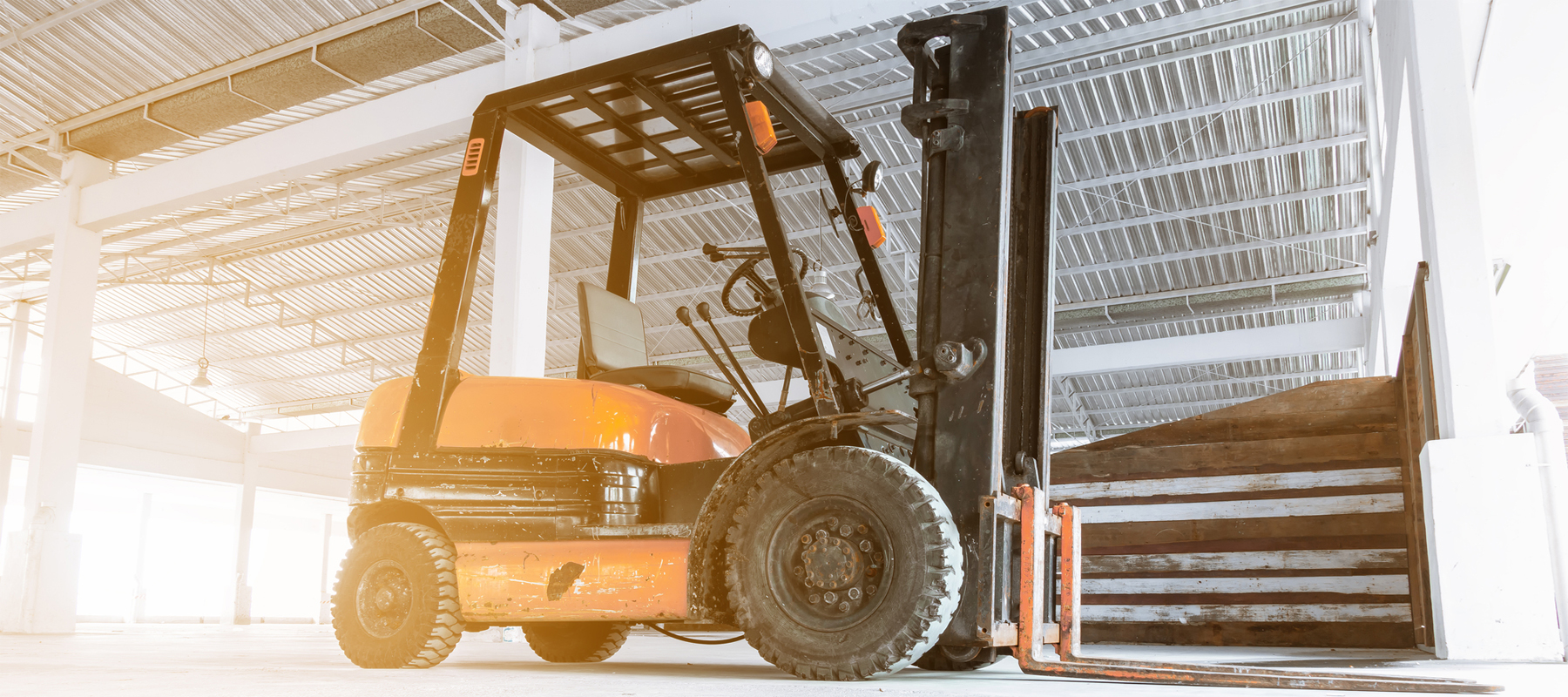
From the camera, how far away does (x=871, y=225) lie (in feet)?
13.1

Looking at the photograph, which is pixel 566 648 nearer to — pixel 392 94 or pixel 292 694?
pixel 292 694

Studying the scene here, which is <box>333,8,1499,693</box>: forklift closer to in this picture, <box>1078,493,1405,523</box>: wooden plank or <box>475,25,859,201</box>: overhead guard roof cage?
<box>475,25,859,201</box>: overhead guard roof cage

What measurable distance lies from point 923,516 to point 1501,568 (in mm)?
3964

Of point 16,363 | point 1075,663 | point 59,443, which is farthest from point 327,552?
point 1075,663

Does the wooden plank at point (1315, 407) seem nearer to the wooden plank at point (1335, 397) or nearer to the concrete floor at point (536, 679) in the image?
the wooden plank at point (1335, 397)

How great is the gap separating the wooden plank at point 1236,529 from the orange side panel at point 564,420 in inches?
199

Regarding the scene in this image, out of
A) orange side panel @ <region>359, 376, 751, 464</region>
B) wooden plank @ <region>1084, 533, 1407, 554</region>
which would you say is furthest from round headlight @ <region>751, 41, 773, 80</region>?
wooden plank @ <region>1084, 533, 1407, 554</region>

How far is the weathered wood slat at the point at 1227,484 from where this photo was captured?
748cm

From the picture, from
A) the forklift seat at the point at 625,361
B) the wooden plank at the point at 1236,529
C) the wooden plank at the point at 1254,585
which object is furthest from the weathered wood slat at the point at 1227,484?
the forklift seat at the point at 625,361

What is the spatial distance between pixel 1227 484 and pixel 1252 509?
26 centimetres

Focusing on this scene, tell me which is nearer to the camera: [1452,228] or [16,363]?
[1452,228]

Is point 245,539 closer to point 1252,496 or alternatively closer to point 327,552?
point 327,552

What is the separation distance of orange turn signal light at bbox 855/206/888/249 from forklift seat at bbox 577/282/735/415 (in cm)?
101

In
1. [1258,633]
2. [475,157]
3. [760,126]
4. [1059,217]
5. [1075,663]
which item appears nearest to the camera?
[1075,663]
